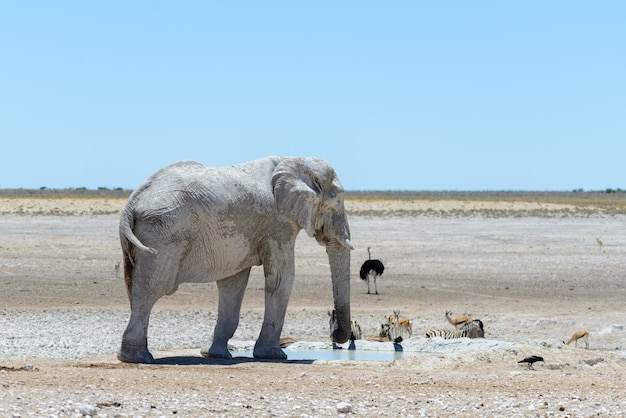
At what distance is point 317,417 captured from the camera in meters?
9.35

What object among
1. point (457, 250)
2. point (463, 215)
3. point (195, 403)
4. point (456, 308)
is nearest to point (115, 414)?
point (195, 403)

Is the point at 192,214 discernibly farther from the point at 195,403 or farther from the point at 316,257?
the point at 316,257

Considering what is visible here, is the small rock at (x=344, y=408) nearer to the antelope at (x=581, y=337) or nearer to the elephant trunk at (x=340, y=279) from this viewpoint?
the elephant trunk at (x=340, y=279)

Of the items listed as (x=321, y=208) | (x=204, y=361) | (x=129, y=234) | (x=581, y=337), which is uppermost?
(x=321, y=208)

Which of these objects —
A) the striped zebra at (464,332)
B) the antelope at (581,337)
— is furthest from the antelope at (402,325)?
the antelope at (581,337)

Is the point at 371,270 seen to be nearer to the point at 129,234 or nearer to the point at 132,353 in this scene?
the point at 132,353

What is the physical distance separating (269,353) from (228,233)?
5.81ft

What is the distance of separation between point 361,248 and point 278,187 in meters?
23.0

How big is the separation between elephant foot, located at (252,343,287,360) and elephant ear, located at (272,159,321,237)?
5.24ft

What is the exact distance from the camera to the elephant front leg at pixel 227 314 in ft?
47.9

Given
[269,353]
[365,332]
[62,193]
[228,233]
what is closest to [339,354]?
[269,353]

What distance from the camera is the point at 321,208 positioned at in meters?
14.9

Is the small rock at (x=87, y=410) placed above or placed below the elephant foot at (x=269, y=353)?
above

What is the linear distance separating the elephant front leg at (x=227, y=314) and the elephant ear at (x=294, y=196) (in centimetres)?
109
